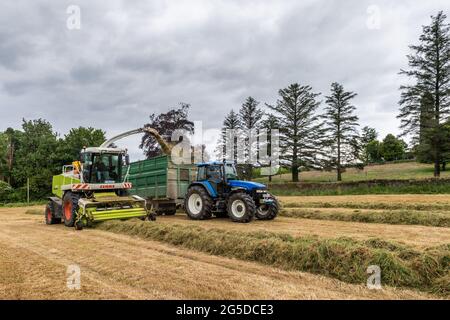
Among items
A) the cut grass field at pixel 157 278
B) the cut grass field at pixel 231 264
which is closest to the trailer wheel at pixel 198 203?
the cut grass field at pixel 231 264

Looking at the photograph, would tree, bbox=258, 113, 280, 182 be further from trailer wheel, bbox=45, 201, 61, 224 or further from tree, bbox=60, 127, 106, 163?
trailer wheel, bbox=45, 201, 61, 224

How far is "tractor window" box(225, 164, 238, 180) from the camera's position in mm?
12312

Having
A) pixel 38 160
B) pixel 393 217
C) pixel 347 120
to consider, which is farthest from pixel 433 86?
pixel 38 160

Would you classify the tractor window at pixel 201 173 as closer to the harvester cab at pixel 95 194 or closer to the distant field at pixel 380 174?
the harvester cab at pixel 95 194

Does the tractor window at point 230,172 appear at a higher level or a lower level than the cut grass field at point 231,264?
higher

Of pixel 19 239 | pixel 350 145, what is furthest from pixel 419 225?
pixel 350 145

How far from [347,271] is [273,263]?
4.01 feet

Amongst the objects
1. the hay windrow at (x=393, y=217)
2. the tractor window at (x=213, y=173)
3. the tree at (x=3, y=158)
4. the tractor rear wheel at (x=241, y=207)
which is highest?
the tree at (x=3, y=158)

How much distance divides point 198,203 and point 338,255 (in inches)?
299

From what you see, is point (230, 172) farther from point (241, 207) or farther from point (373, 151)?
point (373, 151)

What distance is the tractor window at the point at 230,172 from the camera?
485 inches

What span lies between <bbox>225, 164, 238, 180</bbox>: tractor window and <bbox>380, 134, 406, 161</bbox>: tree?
61029mm

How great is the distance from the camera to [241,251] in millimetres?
6480

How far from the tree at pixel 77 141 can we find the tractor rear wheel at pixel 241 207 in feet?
94.1
